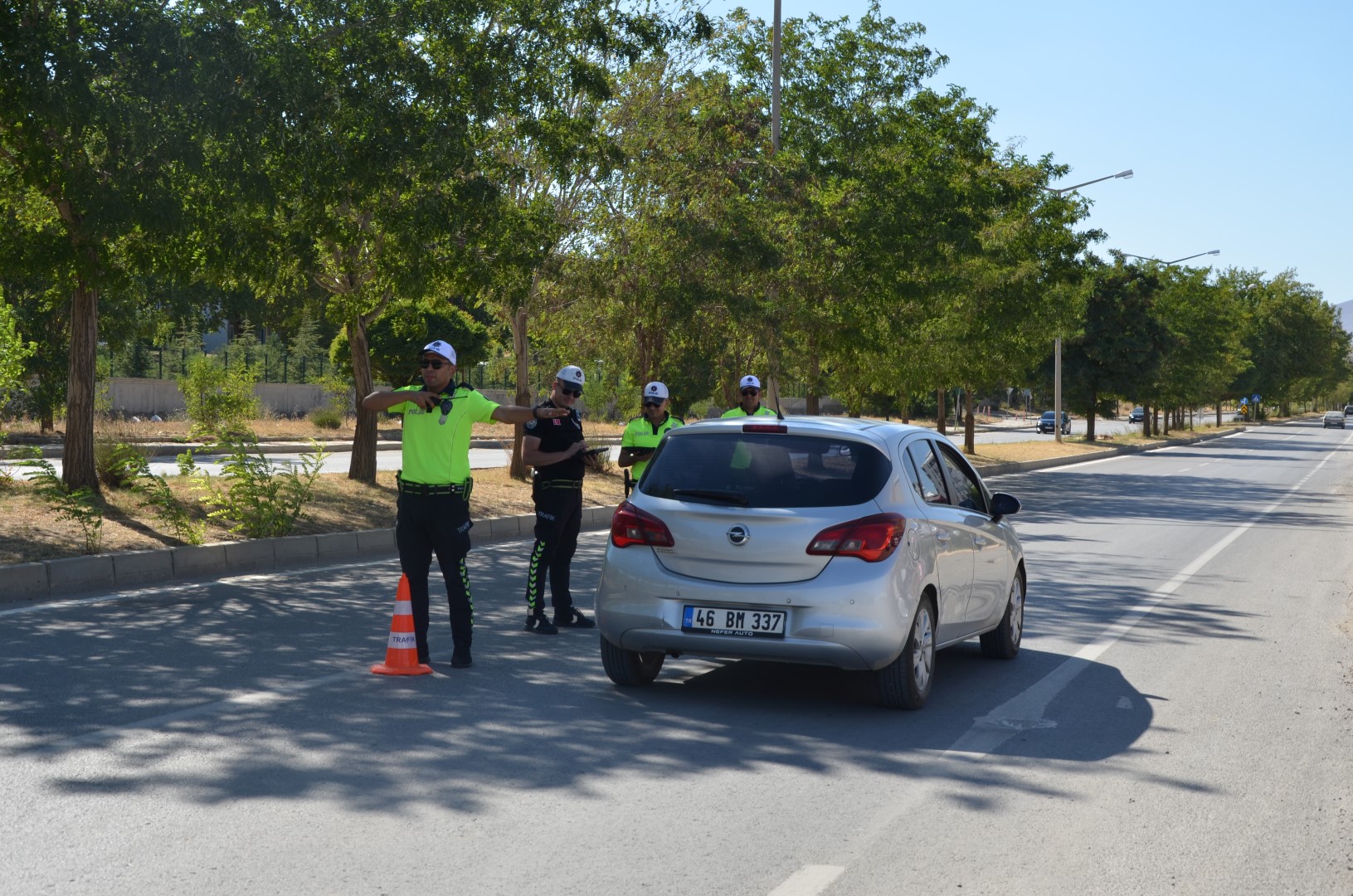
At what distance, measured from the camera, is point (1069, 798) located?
5.73 m

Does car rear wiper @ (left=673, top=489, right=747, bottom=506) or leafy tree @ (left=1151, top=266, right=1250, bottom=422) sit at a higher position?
leafy tree @ (left=1151, top=266, right=1250, bottom=422)

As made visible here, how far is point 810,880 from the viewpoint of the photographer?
15.3ft

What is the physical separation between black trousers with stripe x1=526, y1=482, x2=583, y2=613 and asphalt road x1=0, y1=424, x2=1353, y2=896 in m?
0.36

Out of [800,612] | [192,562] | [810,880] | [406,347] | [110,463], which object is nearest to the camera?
[810,880]

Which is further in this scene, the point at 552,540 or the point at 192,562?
the point at 192,562

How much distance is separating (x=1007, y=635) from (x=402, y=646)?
377 centimetres

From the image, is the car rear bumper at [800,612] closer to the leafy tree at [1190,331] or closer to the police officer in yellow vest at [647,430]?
the police officer in yellow vest at [647,430]

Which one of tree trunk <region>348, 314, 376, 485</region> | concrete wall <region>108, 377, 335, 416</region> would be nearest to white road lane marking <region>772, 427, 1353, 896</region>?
tree trunk <region>348, 314, 376, 485</region>

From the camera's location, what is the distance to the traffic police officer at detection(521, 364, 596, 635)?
9.78 meters

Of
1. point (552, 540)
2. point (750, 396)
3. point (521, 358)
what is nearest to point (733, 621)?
point (552, 540)

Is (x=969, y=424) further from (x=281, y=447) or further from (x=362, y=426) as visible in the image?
(x=362, y=426)

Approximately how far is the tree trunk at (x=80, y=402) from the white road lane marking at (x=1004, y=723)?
10.4 meters

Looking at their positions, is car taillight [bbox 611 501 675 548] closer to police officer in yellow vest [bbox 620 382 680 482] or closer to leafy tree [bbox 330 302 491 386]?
police officer in yellow vest [bbox 620 382 680 482]

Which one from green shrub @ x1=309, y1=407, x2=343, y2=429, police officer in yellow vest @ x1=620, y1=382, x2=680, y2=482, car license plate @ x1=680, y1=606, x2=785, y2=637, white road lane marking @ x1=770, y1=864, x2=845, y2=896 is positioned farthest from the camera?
green shrub @ x1=309, y1=407, x2=343, y2=429
